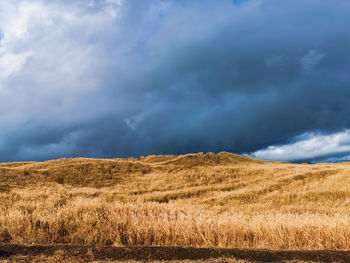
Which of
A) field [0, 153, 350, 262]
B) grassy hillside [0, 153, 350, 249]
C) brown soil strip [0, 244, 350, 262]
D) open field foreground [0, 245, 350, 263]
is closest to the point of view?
open field foreground [0, 245, 350, 263]

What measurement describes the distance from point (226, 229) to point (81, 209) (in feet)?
17.7

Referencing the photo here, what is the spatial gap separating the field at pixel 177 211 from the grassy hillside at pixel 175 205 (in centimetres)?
3

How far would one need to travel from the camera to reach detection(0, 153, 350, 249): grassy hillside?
6.81 meters

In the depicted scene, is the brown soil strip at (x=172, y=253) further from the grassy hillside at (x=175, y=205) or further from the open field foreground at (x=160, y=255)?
the grassy hillside at (x=175, y=205)

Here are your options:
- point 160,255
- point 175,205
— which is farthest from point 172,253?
point 175,205

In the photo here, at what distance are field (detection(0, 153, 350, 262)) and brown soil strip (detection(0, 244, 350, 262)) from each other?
0.17 ft

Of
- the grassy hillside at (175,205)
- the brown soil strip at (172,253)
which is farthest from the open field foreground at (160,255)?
the grassy hillside at (175,205)

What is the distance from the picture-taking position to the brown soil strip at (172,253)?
5.34 metres

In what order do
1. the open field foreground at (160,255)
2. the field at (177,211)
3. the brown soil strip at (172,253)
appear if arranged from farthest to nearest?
the field at (177,211)
the brown soil strip at (172,253)
the open field foreground at (160,255)

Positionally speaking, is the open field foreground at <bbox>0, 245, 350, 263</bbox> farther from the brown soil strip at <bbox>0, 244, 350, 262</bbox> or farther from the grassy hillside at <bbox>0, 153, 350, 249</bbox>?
the grassy hillside at <bbox>0, 153, 350, 249</bbox>

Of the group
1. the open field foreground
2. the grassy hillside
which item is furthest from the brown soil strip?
the grassy hillside

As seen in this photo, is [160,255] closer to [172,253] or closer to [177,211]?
[172,253]

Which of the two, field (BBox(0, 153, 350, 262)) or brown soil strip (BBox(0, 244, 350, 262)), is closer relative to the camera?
brown soil strip (BBox(0, 244, 350, 262))

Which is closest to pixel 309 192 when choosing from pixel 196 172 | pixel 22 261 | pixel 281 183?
pixel 281 183
